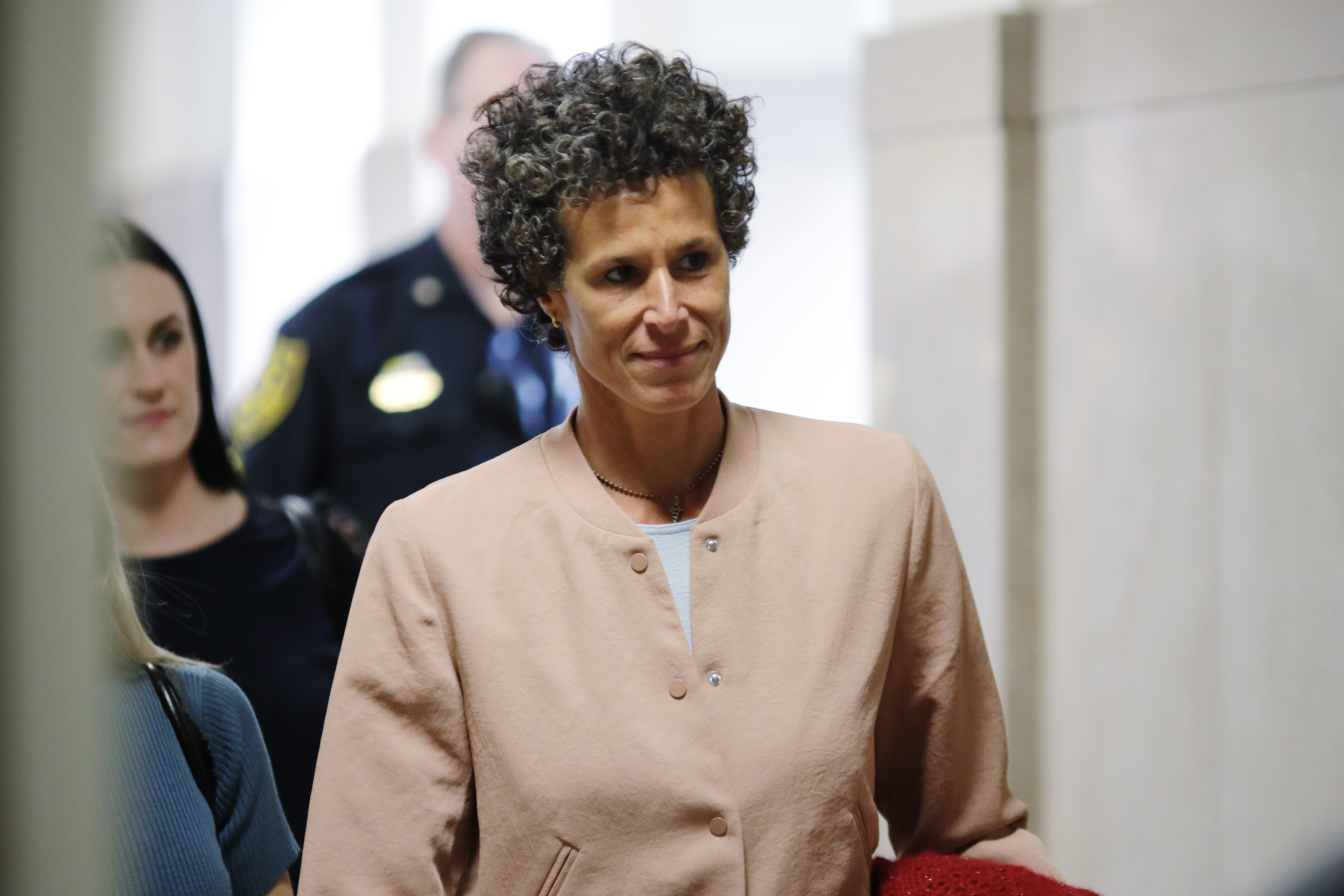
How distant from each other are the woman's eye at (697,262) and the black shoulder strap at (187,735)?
0.91m

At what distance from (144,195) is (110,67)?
1.78m

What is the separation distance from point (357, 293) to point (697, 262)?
120 centimetres

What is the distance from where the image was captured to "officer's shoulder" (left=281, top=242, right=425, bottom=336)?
233cm

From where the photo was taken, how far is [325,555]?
2.24 meters

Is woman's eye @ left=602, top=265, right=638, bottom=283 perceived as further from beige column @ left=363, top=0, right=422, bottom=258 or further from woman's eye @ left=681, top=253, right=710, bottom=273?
beige column @ left=363, top=0, right=422, bottom=258

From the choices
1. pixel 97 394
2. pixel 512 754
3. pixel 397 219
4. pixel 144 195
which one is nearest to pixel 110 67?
pixel 97 394

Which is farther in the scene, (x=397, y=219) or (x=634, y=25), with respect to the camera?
(x=634, y=25)

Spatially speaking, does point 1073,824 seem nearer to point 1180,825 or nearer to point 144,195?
point 1180,825

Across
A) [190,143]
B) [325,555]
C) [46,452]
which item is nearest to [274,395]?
[325,555]

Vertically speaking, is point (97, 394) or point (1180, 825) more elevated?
point (97, 394)

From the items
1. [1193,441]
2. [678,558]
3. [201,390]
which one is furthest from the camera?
[1193,441]

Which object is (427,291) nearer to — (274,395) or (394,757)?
(274,395)

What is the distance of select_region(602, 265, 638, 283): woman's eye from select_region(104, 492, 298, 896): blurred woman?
0.67 m

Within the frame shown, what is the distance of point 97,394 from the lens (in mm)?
522
